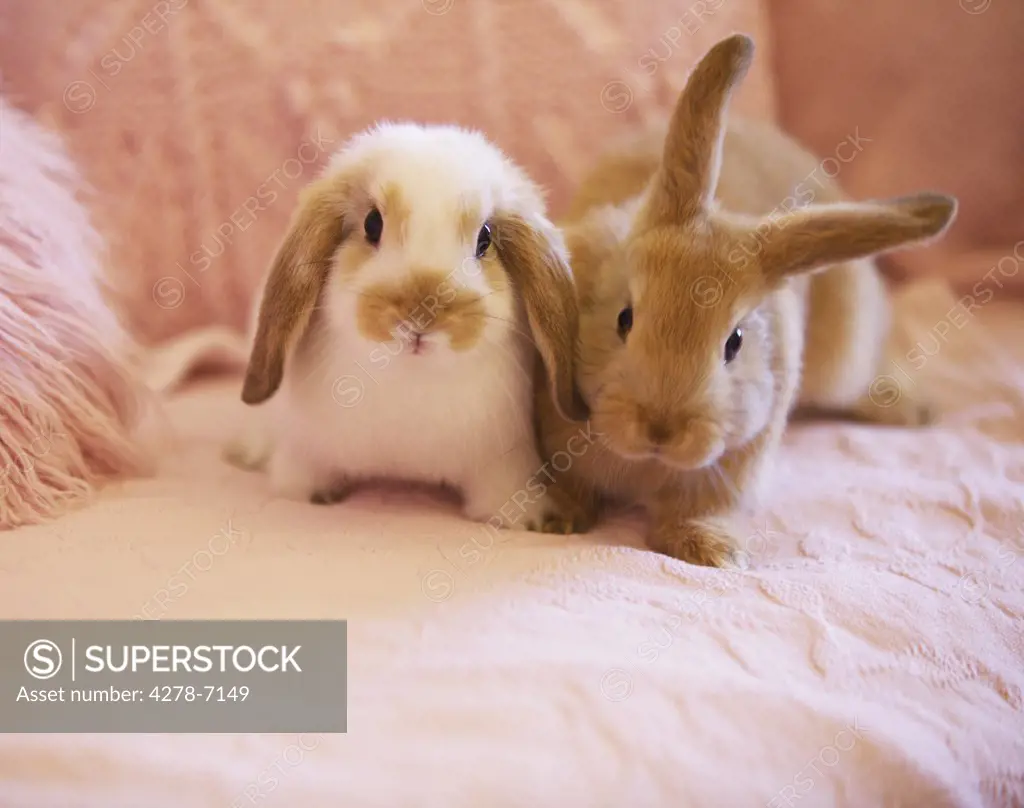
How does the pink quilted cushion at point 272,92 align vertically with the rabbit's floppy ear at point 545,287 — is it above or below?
above

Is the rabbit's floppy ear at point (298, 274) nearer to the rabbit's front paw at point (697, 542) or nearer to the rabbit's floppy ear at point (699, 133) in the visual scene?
the rabbit's floppy ear at point (699, 133)

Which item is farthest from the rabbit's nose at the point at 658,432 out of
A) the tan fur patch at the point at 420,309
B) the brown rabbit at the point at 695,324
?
the tan fur patch at the point at 420,309

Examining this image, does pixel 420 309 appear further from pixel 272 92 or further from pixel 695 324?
pixel 272 92

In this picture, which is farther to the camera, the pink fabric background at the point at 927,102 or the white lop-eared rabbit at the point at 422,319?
the pink fabric background at the point at 927,102

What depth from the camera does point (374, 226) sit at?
1003 mm

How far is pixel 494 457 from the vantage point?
1089 mm

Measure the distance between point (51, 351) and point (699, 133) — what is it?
817mm

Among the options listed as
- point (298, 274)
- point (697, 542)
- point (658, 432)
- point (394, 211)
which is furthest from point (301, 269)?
point (697, 542)

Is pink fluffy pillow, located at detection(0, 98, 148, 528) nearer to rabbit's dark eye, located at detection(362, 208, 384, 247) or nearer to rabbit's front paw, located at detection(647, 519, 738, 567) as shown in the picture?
rabbit's dark eye, located at detection(362, 208, 384, 247)

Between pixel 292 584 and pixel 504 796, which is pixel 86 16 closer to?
pixel 292 584

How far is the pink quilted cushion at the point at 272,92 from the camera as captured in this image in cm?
148

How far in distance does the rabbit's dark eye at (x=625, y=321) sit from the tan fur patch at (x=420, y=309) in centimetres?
18

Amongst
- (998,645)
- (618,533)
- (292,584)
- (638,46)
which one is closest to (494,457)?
(618,533)

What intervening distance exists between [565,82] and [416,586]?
1002 millimetres
